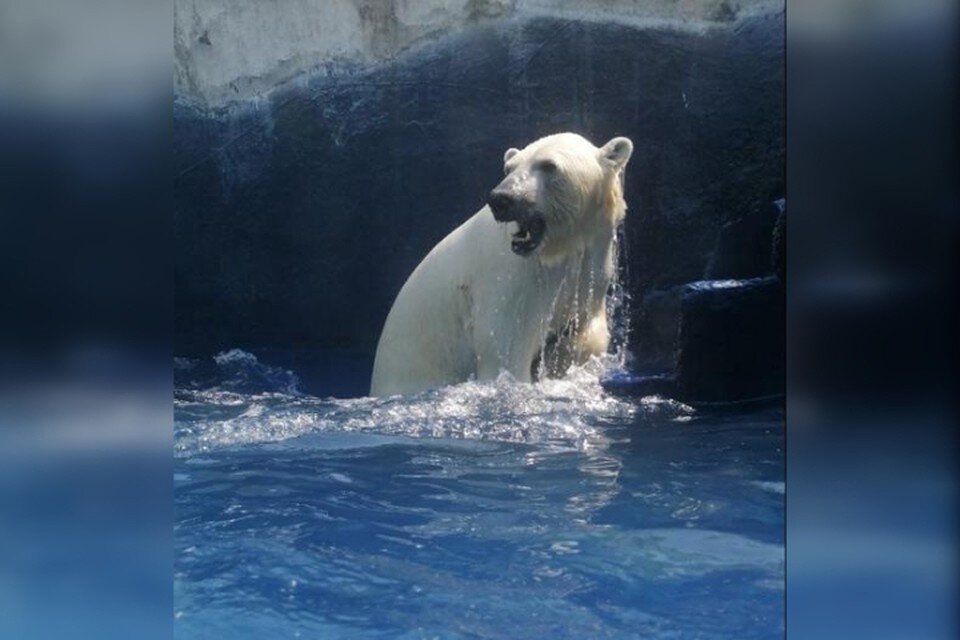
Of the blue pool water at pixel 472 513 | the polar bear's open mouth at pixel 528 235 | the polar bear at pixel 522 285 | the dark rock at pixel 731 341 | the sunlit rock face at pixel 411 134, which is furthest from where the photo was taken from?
the polar bear's open mouth at pixel 528 235

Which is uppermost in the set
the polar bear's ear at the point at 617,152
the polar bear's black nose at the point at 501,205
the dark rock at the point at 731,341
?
the polar bear's ear at the point at 617,152

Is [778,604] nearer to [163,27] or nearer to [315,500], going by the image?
[315,500]

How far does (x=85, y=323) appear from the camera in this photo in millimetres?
3711

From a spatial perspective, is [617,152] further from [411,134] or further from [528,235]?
[411,134]

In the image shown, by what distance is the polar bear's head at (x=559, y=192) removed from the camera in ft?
13.8

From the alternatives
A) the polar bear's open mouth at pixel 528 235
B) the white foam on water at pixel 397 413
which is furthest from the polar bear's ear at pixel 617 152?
the white foam on water at pixel 397 413

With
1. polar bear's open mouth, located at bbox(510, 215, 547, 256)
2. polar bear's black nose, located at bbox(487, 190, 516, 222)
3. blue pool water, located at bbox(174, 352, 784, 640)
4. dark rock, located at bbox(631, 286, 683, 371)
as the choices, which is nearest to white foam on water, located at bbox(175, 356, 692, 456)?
blue pool water, located at bbox(174, 352, 784, 640)

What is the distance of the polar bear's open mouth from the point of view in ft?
14.4

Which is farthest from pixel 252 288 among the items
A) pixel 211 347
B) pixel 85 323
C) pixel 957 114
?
pixel 957 114

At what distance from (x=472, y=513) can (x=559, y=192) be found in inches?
47.9

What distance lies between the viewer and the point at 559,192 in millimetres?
4348

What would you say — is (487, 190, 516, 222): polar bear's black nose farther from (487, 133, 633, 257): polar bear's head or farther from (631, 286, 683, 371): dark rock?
(631, 286, 683, 371): dark rock

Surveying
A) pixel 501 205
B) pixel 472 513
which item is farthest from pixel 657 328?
pixel 472 513

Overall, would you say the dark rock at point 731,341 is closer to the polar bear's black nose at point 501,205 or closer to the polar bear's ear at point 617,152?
the polar bear's ear at point 617,152
